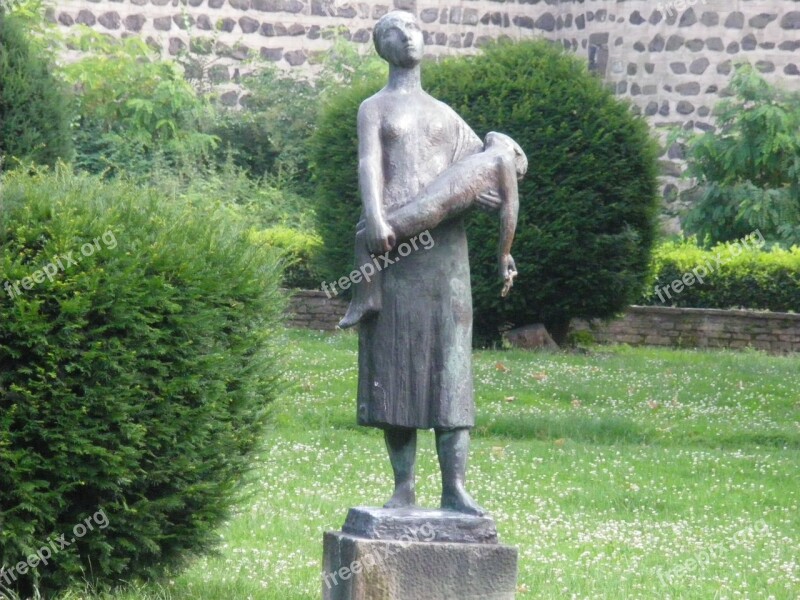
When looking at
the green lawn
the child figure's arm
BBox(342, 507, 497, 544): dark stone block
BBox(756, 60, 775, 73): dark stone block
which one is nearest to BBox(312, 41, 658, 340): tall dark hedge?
the green lawn

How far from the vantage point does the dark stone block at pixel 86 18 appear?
2108cm

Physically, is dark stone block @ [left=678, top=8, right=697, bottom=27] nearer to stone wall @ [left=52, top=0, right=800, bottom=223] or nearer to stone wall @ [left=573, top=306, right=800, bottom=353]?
stone wall @ [left=52, top=0, right=800, bottom=223]

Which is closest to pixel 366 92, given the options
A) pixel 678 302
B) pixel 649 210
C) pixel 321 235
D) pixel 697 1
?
pixel 321 235

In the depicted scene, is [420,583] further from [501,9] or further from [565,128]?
[501,9]

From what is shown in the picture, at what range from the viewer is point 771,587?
7.12m

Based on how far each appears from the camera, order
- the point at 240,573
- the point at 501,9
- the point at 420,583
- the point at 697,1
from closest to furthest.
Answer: the point at 420,583
the point at 240,573
the point at 697,1
the point at 501,9

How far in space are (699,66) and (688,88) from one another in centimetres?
39

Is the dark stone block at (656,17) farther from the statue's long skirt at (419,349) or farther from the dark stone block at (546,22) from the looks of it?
the statue's long skirt at (419,349)

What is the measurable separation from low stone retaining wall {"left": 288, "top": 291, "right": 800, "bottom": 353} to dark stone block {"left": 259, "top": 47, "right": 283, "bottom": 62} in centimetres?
700

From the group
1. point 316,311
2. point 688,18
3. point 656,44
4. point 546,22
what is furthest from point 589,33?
point 316,311

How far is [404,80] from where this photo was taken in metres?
5.75

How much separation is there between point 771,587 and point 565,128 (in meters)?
8.16

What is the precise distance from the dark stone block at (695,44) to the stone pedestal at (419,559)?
17379 mm

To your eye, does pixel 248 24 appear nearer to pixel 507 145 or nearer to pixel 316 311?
pixel 316 311
